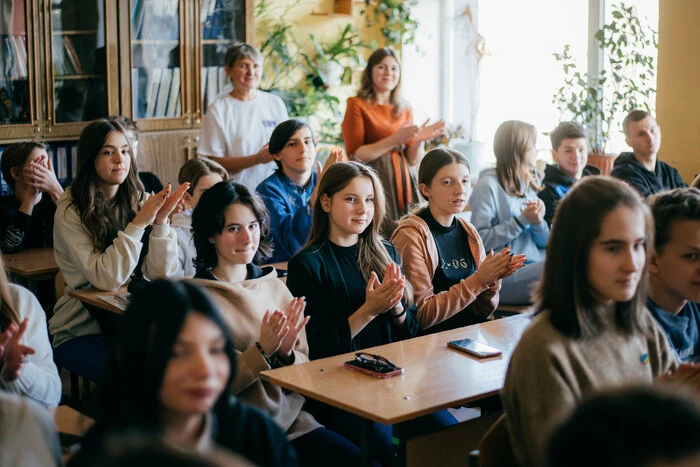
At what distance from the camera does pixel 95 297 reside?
339cm

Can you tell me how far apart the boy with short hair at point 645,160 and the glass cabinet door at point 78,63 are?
316 cm

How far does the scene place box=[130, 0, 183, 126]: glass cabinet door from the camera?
5969 mm

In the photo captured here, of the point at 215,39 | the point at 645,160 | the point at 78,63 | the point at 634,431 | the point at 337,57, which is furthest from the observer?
the point at 337,57

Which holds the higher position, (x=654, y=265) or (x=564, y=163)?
(x=564, y=163)

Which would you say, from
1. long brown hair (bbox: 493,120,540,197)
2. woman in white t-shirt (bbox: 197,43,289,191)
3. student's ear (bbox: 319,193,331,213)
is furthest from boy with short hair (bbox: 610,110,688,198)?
student's ear (bbox: 319,193,331,213)

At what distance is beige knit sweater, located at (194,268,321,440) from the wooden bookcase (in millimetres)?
3190

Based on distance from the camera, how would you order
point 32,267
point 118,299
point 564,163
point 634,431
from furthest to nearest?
point 564,163
point 32,267
point 118,299
point 634,431

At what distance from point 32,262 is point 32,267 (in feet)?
0.46

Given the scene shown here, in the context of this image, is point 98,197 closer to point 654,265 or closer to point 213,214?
point 213,214

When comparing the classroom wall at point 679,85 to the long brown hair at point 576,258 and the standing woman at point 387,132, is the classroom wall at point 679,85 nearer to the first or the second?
the standing woman at point 387,132

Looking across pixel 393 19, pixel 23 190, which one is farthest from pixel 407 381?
pixel 393 19

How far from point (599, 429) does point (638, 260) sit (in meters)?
1.10

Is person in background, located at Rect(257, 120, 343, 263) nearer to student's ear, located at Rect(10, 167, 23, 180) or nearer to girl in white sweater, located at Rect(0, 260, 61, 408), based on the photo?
student's ear, located at Rect(10, 167, 23, 180)

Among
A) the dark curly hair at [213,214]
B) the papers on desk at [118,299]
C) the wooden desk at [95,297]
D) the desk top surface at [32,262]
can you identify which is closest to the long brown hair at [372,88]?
the desk top surface at [32,262]
